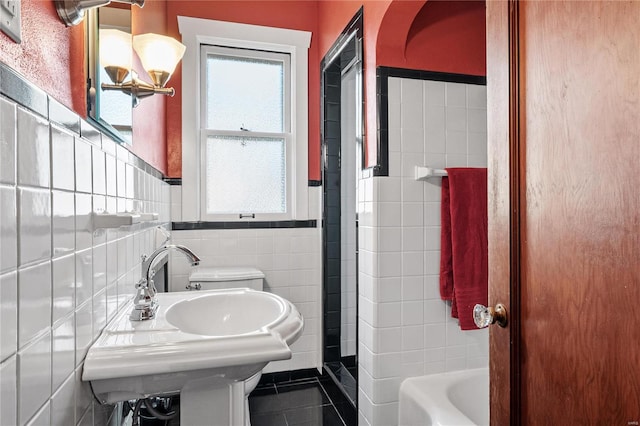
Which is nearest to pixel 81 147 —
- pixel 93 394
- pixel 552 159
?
pixel 93 394

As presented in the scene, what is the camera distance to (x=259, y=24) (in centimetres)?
248

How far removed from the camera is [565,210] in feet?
2.26

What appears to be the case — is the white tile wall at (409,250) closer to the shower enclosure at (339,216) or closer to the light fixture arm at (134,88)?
the shower enclosure at (339,216)

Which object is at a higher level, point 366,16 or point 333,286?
point 366,16

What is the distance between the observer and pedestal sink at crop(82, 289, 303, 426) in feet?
2.64

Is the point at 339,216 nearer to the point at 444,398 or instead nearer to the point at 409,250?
the point at 409,250

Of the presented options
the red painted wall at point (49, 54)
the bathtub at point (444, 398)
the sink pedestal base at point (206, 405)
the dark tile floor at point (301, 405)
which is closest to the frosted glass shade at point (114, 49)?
the red painted wall at point (49, 54)

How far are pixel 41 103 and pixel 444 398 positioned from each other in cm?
169

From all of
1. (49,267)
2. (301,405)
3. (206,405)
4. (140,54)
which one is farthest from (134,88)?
(301,405)

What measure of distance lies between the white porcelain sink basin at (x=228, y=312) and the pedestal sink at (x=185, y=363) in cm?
20

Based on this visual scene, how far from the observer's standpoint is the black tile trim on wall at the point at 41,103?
525mm

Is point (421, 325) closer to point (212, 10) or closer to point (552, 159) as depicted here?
point (552, 159)

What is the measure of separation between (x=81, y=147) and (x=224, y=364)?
567mm

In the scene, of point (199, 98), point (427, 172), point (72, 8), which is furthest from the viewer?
point (199, 98)
